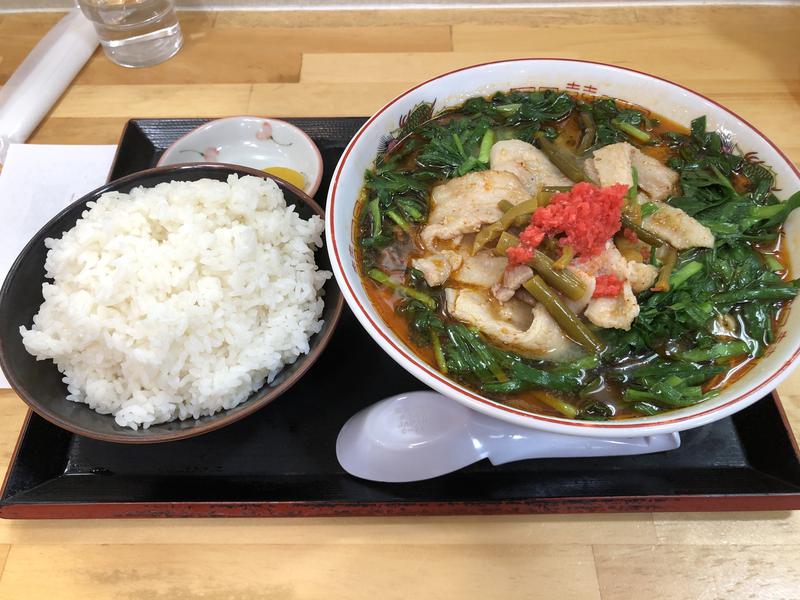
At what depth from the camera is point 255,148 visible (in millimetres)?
2664

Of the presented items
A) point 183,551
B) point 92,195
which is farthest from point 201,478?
point 92,195

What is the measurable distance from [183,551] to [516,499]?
3.26ft

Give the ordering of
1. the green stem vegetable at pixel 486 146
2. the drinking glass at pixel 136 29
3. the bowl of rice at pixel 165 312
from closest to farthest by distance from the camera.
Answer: the bowl of rice at pixel 165 312
the green stem vegetable at pixel 486 146
the drinking glass at pixel 136 29

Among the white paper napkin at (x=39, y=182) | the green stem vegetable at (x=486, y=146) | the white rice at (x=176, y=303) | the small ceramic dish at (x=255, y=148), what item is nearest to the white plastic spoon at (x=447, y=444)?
the white rice at (x=176, y=303)

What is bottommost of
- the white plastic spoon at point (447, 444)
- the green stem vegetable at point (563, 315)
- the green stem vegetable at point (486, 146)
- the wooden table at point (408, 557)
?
the wooden table at point (408, 557)

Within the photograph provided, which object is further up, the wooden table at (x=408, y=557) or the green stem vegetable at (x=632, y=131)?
the green stem vegetable at (x=632, y=131)

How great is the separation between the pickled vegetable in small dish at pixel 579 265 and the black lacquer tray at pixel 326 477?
24 cm

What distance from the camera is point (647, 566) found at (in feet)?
5.20

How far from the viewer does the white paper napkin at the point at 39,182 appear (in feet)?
7.74

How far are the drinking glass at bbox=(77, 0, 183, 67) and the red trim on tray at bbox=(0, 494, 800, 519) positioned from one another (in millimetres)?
2492

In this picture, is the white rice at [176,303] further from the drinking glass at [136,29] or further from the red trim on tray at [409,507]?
the drinking glass at [136,29]

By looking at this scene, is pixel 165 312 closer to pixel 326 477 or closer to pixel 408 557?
pixel 326 477

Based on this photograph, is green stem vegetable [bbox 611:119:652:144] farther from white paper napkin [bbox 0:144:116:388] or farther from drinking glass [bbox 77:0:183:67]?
drinking glass [bbox 77:0:183:67]

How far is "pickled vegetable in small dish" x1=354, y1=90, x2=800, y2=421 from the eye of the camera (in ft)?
5.34
